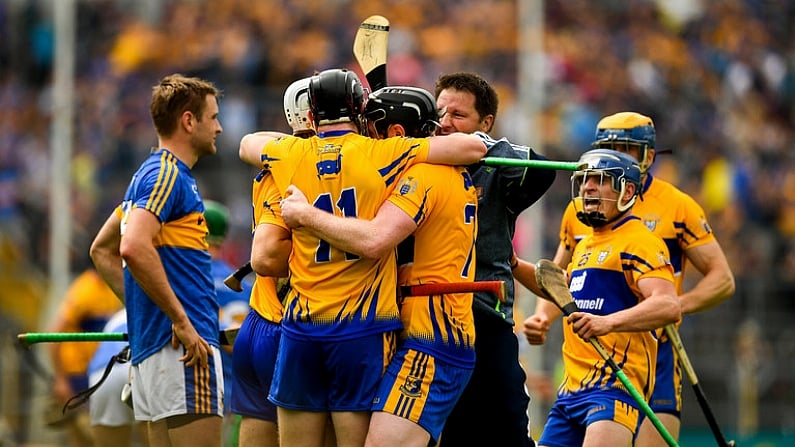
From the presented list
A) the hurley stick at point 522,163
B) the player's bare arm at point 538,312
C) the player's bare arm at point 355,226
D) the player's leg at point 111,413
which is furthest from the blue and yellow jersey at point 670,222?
the player's leg at point 111,413

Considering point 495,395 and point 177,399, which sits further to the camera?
point 177,399

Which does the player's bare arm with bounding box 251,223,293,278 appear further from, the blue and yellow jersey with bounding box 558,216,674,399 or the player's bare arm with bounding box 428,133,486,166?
the blue and yellow jersey with bounding box 558,216,674,399

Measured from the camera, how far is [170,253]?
802cm

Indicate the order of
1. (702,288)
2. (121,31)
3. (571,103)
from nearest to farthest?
1. (702,288)
2. (571,103)
3. (121,31)

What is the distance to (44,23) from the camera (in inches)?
909

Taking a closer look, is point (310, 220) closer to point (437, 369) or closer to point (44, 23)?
point (437, 369)

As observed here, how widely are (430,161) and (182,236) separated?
1.77 metres

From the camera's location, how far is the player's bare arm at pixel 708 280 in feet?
29.0

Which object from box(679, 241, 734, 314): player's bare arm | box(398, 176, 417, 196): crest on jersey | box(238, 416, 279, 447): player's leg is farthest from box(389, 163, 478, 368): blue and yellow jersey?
box(679, 241, 734, 314): player's bare arm

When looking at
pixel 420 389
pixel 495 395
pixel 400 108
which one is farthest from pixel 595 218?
pixel 420 389

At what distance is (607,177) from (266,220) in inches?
80.4

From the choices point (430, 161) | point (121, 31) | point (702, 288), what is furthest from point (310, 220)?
point (121, 31)

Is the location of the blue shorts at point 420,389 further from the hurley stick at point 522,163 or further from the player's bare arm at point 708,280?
the player's bare arm at point 708,280

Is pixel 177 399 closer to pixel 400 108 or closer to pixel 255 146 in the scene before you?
pixel 255 146
